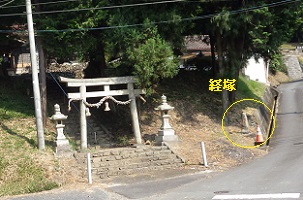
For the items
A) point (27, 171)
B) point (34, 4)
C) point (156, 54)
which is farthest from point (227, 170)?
point (34, 4)

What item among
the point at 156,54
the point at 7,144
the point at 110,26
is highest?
the point at 110,26

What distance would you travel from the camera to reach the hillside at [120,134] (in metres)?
13.9

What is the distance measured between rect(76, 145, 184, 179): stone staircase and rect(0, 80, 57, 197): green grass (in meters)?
1.71

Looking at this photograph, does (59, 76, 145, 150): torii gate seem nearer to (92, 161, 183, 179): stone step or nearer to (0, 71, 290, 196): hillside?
(0, 71, 290, 196): hillside

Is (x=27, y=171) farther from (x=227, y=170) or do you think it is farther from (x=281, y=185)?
(x=281, y=185)

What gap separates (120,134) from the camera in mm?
19359

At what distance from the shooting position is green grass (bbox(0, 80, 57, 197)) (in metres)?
13.4

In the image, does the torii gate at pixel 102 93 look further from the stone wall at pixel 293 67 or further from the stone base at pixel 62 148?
the stone wall at pixel 293 67

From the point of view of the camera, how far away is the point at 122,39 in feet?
56.9

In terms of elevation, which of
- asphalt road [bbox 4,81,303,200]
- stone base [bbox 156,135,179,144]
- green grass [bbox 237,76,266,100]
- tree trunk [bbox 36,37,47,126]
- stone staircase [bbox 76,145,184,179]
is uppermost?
tree trunk [bbox 36,37,47,126]

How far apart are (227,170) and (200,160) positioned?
4.64ft

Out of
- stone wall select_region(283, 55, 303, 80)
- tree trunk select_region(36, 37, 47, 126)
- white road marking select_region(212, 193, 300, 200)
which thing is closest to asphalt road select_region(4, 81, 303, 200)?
white road marking select_region(212, 193, 300, 200)

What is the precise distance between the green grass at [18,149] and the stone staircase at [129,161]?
1.71m

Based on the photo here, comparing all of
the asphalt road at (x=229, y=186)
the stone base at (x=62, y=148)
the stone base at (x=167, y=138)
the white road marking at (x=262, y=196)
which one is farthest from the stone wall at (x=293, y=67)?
the white road marking at (x=262, y=196)
